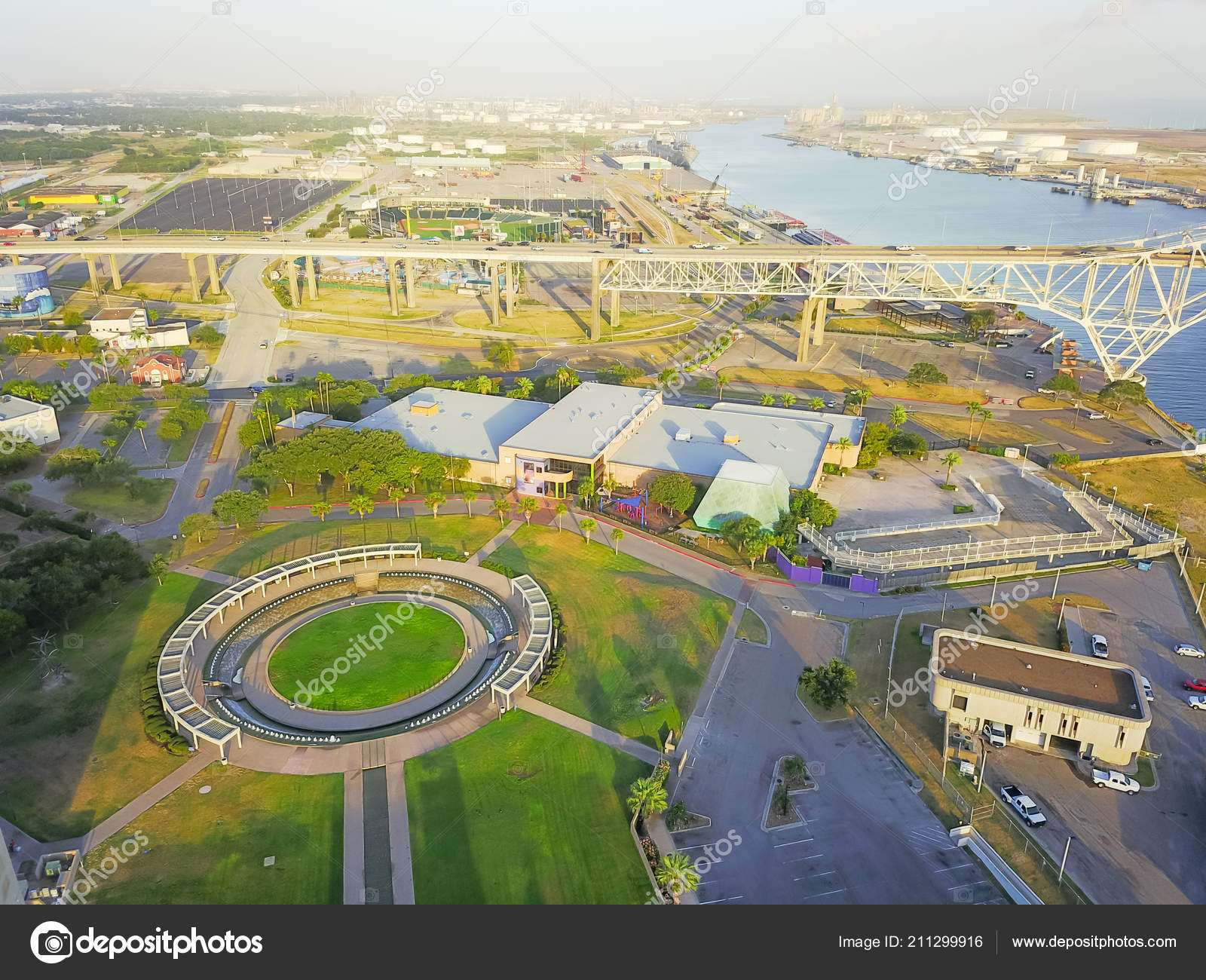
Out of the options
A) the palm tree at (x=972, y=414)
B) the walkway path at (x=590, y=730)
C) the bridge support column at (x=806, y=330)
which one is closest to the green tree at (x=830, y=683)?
the walkway path at (x=590, y=730)

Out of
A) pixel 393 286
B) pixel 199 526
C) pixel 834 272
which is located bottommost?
pixel 199 526

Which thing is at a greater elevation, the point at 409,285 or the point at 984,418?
the point at 409,285

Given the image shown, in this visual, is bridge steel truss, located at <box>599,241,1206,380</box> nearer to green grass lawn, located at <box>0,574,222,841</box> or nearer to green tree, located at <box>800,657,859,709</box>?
green tree, located at <box>800,657,859,709</box>

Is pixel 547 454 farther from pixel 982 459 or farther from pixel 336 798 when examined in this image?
pixel 982 459

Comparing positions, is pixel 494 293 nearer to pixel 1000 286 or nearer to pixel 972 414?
pixel 1000 286

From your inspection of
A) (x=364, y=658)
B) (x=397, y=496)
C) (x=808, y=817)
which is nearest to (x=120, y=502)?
(x=397, y=496)

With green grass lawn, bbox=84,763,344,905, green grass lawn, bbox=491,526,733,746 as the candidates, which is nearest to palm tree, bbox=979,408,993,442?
green grass lawn, bbox=491,526,733,746

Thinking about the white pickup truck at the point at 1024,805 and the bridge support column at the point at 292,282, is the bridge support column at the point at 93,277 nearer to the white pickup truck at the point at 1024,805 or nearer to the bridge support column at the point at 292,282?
the bridge support column at the point at 292,282
